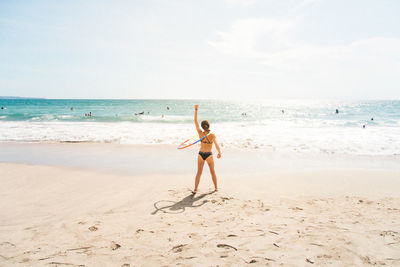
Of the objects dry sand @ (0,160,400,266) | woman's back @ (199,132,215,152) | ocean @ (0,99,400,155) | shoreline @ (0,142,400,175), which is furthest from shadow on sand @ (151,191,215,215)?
ocean @ (0,99,400,155)

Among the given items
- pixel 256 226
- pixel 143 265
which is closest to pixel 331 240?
pixel 256 226

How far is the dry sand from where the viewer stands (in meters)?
3.18

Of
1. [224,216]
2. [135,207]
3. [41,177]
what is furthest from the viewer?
[41,177]

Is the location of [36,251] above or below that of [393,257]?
below

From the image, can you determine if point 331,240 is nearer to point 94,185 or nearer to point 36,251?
point 36,251

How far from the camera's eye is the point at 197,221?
434 centimetres

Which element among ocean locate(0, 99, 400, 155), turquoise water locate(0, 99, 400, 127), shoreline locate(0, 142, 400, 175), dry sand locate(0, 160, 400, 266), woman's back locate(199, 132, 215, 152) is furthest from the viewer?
turquoise water locate(0, 99, 400, 127)

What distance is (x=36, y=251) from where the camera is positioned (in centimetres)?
333

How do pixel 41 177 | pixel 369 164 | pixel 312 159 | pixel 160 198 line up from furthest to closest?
pixel 312 159, pixel 369 164, pixel 41 177, pixel 160 198

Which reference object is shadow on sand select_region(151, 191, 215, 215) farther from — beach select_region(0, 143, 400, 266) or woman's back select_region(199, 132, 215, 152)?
woman's back select_region(199, 132, 215, 152)

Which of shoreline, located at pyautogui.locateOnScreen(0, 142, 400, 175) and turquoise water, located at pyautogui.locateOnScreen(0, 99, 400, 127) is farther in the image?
turquoise water, located at pyautogui.locateOnScreen(0, 99, 400, 127)

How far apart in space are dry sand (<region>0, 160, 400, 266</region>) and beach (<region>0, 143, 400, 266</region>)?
0.07ft

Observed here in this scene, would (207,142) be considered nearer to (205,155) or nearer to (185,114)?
(205,155)

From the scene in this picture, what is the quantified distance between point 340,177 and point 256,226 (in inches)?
198
